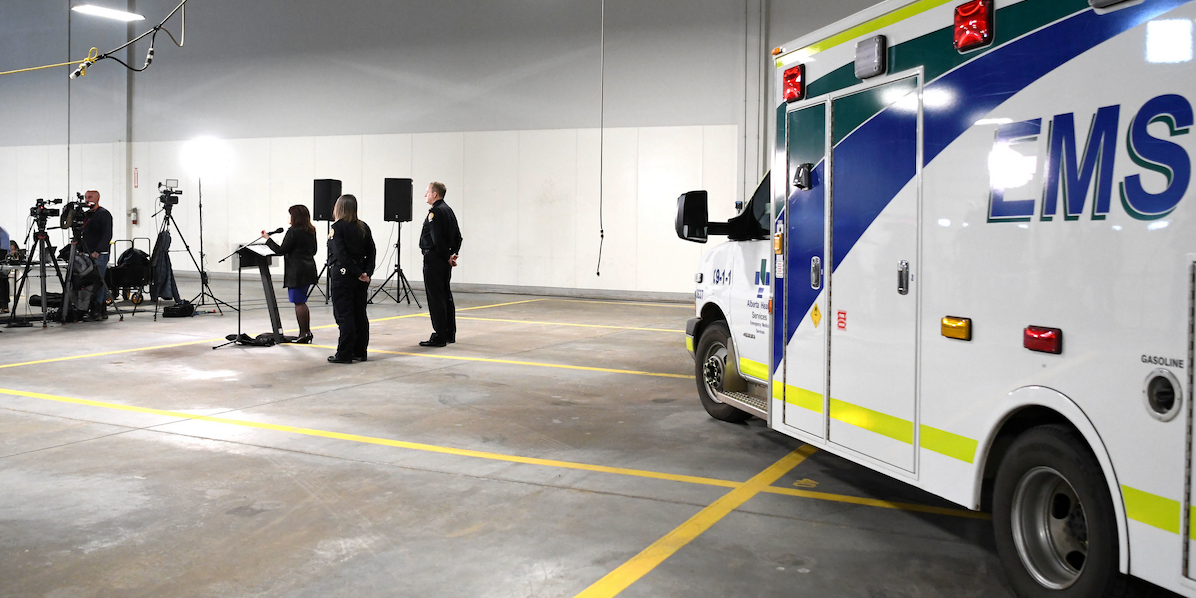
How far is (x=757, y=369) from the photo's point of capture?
6348 mm

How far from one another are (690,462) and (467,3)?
1709 centimetres

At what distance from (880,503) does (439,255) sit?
23.9 feet

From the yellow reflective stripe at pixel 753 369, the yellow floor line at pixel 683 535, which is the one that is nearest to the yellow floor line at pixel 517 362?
the yellow reflective stripe at pixel 753 369

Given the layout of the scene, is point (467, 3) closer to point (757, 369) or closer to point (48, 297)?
point (48, 297)

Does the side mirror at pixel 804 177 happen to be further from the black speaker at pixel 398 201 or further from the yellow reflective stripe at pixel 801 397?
the black speaker at pixel 398 201

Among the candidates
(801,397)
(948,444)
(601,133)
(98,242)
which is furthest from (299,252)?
(601,133)

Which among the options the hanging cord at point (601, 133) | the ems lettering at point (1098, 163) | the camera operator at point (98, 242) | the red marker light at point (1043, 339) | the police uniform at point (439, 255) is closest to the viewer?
the ems lettering at point (1098, 163)

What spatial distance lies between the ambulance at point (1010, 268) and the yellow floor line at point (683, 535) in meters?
0.42

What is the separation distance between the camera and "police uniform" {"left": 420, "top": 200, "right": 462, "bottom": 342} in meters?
11.2

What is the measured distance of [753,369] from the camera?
21.1 ft

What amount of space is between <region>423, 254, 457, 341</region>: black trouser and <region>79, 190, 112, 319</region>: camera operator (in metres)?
5.84

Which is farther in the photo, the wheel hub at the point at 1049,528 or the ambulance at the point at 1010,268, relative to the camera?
the wheel hub at the point at 1049,528

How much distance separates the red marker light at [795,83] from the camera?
5.23 m

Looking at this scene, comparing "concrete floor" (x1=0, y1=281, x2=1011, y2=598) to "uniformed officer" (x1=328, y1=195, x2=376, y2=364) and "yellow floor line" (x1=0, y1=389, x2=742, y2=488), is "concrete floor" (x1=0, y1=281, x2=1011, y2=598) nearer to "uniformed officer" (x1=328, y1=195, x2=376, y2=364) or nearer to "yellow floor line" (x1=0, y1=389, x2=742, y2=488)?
"yellow floor line" (x1=0, y1=389, x2=742, y2=488)
